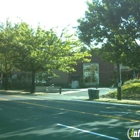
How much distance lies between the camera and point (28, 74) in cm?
5697

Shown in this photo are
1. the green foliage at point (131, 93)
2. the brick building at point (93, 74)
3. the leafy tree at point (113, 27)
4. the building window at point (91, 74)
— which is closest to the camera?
the leafy tree at point (113, 27)

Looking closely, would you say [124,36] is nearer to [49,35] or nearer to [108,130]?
[108,130]

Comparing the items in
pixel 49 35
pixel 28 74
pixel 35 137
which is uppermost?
pixel 49 35

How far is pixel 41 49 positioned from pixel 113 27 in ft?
60.8

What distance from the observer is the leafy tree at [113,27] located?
18.5 m

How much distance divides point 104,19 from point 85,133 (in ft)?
38.4

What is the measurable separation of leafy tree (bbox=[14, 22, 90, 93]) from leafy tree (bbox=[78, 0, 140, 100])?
14515mm

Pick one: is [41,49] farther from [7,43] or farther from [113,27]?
[113,27]

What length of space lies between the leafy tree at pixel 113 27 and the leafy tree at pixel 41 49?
47.6ft

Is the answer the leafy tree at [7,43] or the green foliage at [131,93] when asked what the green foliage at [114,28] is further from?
the leafy tree at [7,43]

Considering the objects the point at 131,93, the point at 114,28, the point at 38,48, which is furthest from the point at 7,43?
the point at 114,28

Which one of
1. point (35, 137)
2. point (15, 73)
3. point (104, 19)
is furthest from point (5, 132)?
point (15, 73)

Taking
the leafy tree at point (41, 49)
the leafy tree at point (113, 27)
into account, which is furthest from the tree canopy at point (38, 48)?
the leafy tree at point (113, 27)

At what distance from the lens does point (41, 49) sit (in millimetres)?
36656
